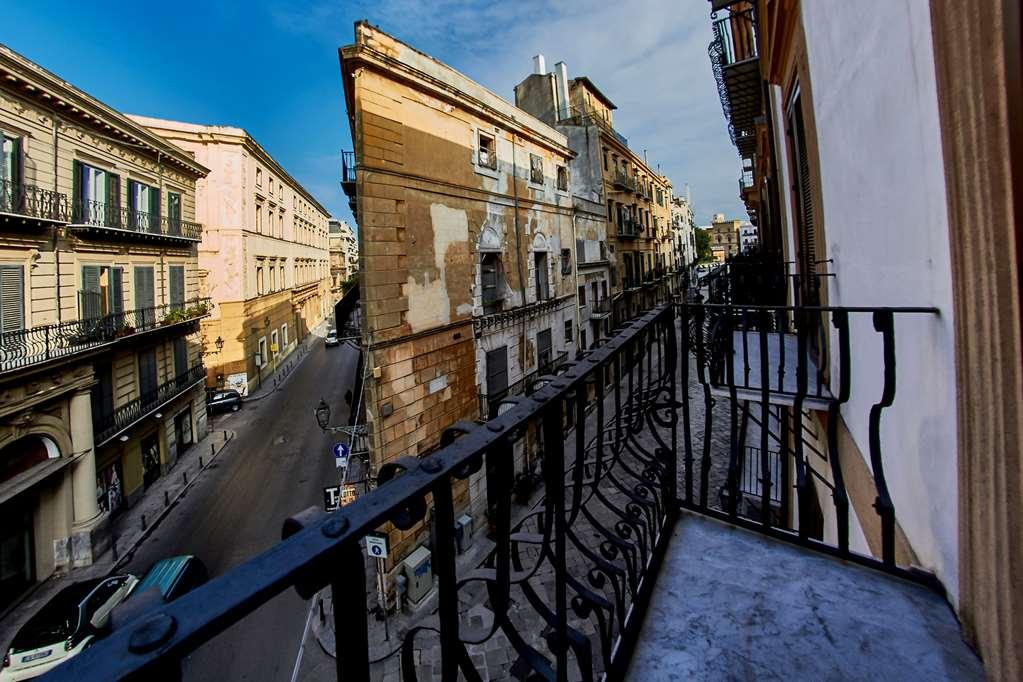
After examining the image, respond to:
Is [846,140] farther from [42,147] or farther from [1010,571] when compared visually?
[42,147]

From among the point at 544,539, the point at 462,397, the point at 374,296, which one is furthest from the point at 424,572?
the point at 544,539

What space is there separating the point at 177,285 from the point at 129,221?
11.9ft

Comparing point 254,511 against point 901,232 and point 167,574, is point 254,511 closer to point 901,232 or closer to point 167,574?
point 167,574

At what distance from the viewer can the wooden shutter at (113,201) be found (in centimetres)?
1395

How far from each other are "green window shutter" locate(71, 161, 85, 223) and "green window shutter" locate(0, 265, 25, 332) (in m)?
2.23

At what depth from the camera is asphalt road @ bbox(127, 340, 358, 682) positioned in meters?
8.39

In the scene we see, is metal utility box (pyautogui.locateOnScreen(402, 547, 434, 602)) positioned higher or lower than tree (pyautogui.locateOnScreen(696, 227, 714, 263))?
lower

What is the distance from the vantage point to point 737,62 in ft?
28.7

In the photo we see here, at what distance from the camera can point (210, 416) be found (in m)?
23.0

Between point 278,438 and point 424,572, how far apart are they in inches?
501

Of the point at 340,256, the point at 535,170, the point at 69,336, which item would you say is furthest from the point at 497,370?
the point at 340,256

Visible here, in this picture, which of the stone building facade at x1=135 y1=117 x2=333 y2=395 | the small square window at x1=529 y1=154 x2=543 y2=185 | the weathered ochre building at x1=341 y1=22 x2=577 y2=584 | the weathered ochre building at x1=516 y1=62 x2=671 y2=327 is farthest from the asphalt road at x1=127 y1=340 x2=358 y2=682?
the weathered ochre building at x1=516 y1=62 x2=671 y2=327

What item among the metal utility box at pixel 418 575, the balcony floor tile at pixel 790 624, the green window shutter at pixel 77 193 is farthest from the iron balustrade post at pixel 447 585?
the green window shutter at pixel 77 193

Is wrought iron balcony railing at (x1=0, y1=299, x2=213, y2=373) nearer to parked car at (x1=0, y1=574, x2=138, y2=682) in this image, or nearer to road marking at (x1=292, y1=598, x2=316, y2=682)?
parked car at (x1=0, y1=574, x2=138, y2=682)
